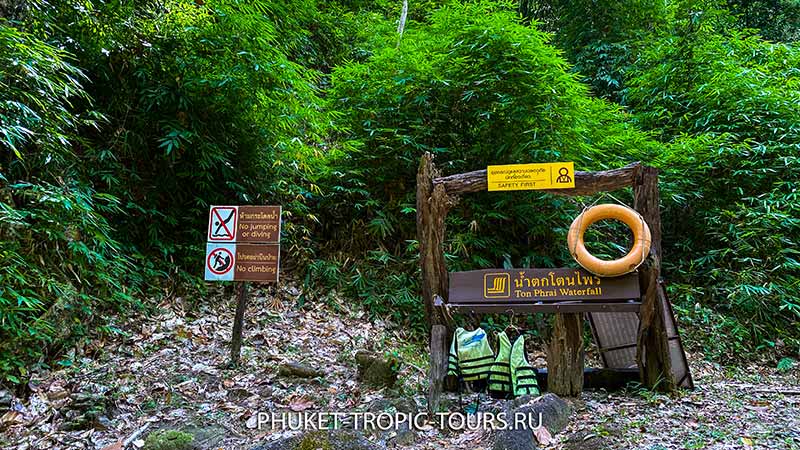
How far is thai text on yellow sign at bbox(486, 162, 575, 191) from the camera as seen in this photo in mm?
3459

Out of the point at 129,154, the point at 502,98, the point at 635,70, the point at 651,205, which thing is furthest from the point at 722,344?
the point at 129,154

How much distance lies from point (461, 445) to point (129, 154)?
413 centimetres

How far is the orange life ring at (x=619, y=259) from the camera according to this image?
3.27 m

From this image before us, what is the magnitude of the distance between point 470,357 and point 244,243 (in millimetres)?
1990

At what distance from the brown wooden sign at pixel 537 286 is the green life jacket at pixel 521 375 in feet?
1.21

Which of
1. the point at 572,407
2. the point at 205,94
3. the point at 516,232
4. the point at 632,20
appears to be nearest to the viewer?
the point at 572,407

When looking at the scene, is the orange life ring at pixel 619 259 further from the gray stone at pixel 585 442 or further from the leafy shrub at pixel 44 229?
the leafy shrub at pixel 44 229

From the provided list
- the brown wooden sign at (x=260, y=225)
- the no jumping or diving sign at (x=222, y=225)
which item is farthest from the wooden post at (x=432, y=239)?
the no jumping or diving sign at (x=222, y=225)

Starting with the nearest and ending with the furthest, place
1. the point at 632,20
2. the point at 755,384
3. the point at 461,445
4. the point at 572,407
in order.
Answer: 1. the point at 461,445
2. the point at 572,407
3. the point at 755,384
4. the point at 632,20

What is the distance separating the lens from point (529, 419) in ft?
9.23

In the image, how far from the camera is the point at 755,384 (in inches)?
165

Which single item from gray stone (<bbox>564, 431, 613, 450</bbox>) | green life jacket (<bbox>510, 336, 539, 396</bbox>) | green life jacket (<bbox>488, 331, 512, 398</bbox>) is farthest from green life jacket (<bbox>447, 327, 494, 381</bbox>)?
gray stone (<bbox>564, 431, 613, 450</bbox>)

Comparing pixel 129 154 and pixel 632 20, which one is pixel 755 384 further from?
pixel 632 20

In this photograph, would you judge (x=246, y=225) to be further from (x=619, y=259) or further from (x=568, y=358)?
(x=619, y=259)
